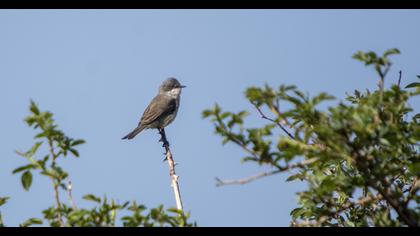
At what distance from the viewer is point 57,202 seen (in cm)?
379

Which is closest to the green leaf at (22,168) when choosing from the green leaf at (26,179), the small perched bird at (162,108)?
the green leaf at (26,179)

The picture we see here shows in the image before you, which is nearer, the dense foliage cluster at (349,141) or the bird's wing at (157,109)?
the dense foliage cluster at (349,141)

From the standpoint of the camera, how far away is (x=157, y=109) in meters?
14.3

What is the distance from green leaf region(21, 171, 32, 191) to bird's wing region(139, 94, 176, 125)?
9938 millimetres

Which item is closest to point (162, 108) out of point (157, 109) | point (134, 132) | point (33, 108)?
point (157, 109)

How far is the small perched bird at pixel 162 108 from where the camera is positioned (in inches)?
545

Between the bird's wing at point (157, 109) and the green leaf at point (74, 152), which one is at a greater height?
the bird's wing at point (157, 109)

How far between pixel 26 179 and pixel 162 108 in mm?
10618

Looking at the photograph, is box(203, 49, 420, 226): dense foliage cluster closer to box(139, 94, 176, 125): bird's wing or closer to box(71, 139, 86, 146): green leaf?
box(71, 139, 86, 146): green leaf

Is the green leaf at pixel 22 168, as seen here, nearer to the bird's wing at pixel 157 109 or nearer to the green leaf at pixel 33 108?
the green leaf at pixel 33 108
